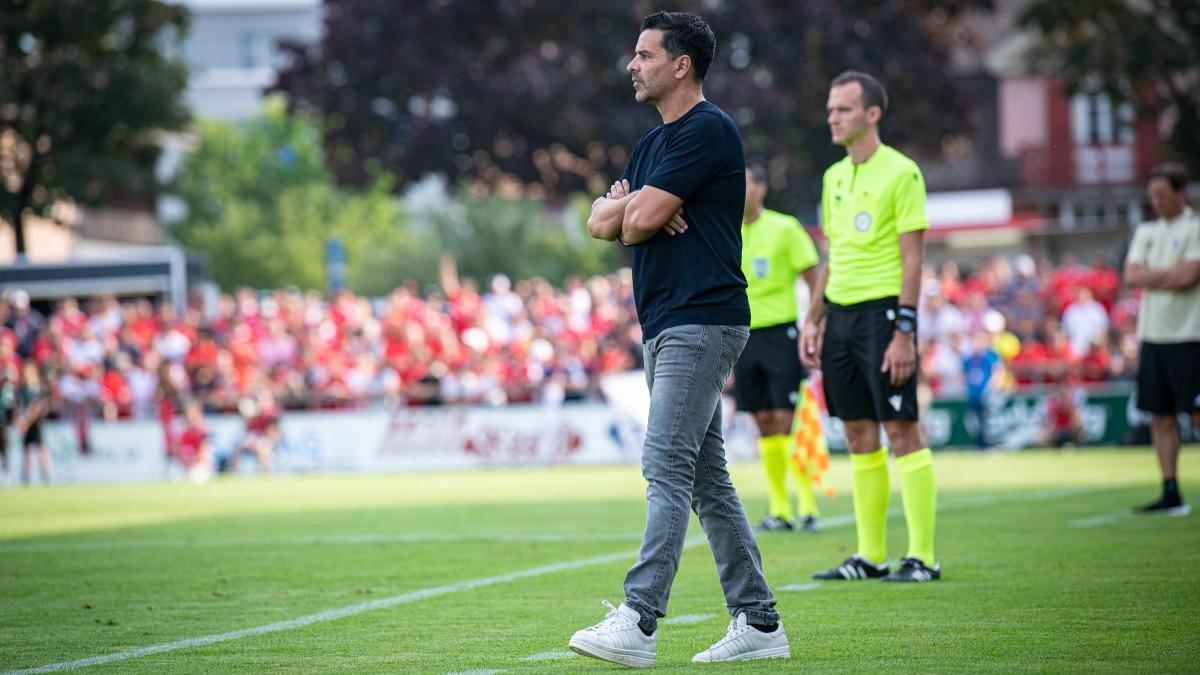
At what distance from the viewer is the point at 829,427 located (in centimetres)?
2358

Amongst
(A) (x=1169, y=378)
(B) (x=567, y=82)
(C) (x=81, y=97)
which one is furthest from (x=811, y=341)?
(C) (x=81, y=97)

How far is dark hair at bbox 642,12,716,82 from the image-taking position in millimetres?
5891

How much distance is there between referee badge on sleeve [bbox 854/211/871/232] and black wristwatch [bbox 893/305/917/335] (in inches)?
21.2

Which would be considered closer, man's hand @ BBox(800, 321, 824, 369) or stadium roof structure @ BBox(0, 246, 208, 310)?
man's hand @ BBox(800, 321, 824, 369)

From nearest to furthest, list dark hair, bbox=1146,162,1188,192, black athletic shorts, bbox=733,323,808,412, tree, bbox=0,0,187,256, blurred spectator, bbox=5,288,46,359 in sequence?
black athletic shorts, bbox=733,323,808,412, dark hair, bbox=1146,162,1188,192, blurred spectator, bbox=5,288,46,359, tree, bbox=0,0,187,256

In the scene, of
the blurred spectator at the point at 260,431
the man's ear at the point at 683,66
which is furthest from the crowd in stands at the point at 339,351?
the man's ear at the point at 683,66

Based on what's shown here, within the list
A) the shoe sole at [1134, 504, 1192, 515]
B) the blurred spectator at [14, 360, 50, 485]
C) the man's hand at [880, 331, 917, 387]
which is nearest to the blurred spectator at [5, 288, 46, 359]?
the blurred spectator at [14, 360, 50, 485]

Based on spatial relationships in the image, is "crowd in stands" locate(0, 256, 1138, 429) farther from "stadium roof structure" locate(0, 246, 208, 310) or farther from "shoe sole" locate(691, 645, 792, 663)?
"shoe sole" locate(691, 645, 792, 663)

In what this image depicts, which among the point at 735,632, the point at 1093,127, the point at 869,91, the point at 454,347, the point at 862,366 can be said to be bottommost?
the point at 735,632

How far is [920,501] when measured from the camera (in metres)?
8.22

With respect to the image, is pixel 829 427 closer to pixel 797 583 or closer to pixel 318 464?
pixel 318 464

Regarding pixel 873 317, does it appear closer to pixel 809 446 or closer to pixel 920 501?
pixel 920 501

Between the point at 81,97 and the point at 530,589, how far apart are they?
98.7ft

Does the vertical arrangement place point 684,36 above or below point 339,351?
above
